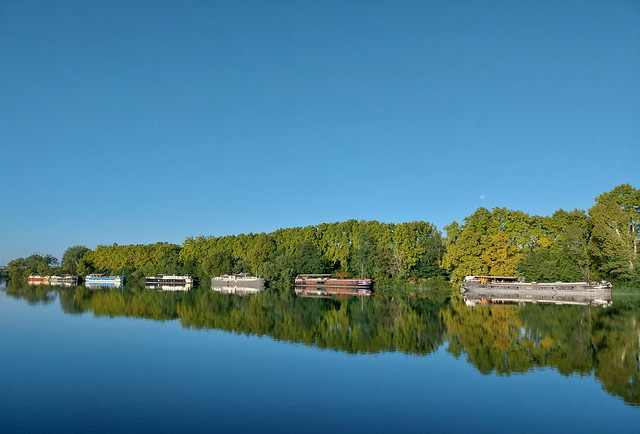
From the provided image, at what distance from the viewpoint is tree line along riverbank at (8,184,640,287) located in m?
58.3

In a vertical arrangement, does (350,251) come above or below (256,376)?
above

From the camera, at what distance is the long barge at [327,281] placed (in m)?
79.2

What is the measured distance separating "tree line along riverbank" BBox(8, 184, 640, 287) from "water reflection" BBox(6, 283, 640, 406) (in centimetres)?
1343

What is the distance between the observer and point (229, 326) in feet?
107

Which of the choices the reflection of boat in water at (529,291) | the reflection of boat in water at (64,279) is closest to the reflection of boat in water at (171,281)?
the reflection of boat in water at (64,279)

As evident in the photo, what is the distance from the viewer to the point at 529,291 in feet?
191

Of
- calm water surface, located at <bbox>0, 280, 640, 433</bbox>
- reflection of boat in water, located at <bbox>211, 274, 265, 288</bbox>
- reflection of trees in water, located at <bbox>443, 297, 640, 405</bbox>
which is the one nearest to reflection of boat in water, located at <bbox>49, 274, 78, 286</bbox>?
reflection of boat in water, located at <bbox>211, 274, 265, 288</bbox>

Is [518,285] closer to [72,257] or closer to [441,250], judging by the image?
[441,250]

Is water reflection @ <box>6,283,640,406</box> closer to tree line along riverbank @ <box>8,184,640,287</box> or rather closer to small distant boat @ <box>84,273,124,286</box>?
tree line along riverbank @ <box>8,184,640,287</box>

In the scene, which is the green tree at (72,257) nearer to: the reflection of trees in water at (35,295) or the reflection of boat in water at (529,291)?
the reflection of trees in water at (35,295)

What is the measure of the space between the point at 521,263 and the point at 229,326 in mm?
49231

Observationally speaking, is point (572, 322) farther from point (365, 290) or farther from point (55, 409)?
point (365, 290)

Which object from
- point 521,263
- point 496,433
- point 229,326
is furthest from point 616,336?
point 521,263

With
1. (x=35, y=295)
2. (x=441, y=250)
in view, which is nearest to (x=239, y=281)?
(x=35, y=295)
